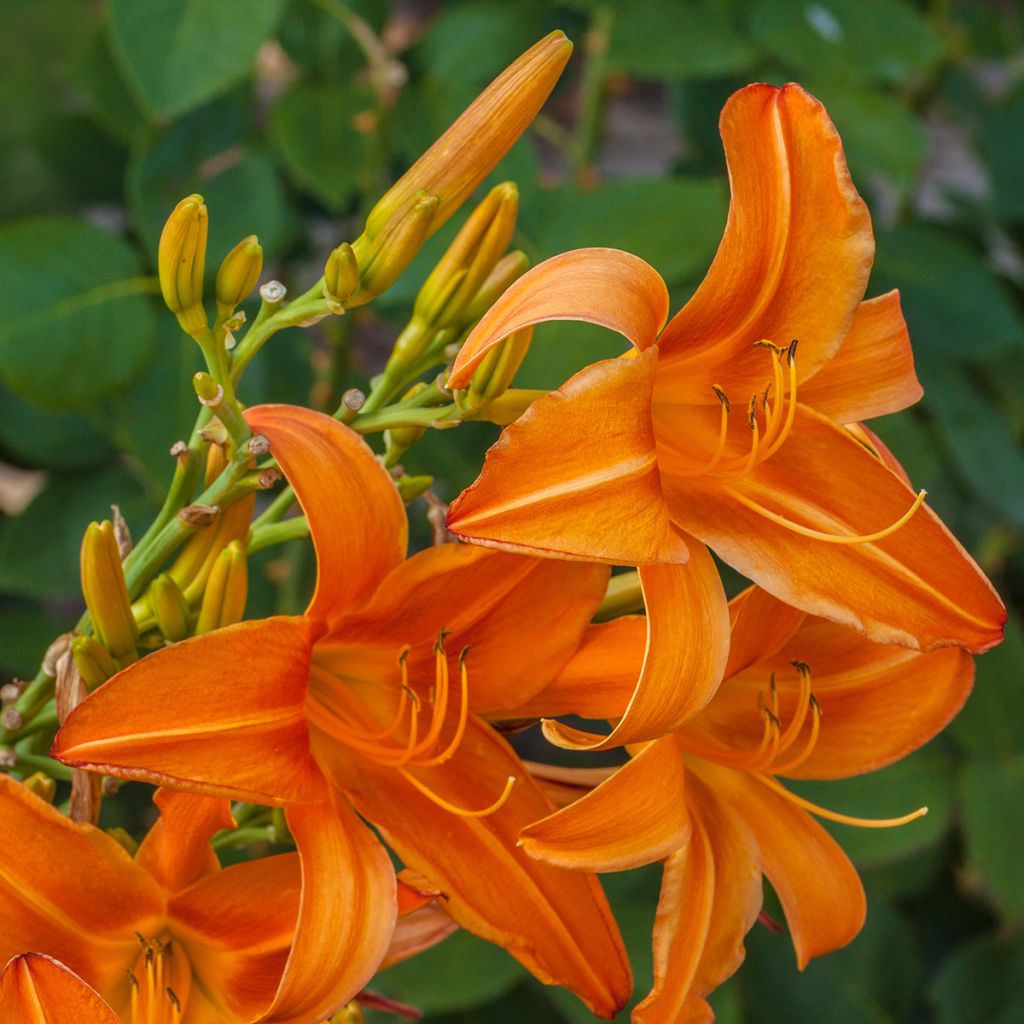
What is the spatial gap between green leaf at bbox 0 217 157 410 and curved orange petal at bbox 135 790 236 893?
0.52 m

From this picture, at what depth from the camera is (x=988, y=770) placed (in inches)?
55.8

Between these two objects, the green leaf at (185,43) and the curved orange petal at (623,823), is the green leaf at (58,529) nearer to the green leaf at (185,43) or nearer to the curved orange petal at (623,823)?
the green leaf at (185,43)

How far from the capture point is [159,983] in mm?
724

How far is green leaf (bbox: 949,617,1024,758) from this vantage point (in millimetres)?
1420

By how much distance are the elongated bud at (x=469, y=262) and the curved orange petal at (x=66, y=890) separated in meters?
0.34

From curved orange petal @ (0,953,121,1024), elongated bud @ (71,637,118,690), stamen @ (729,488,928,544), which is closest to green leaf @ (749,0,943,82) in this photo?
stamen @ (729,488,928,544)

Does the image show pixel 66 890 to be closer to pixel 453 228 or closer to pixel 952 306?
pixel 453 228

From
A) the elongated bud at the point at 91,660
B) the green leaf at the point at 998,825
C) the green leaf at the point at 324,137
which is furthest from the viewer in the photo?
the green leaf at the point at 998,825

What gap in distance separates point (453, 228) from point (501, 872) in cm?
67

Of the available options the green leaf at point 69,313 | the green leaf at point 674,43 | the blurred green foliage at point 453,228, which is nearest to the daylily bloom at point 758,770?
the blurred green foliage at point 453,228

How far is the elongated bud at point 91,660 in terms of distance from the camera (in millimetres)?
689

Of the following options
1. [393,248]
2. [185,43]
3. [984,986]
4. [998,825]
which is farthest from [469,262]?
[984,986]

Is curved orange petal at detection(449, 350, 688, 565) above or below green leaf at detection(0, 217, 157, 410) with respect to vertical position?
above

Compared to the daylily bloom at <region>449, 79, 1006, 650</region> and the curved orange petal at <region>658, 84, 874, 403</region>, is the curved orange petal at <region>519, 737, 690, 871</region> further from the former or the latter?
the curved orange petal at <region>658, 84, 874, 403</region>
